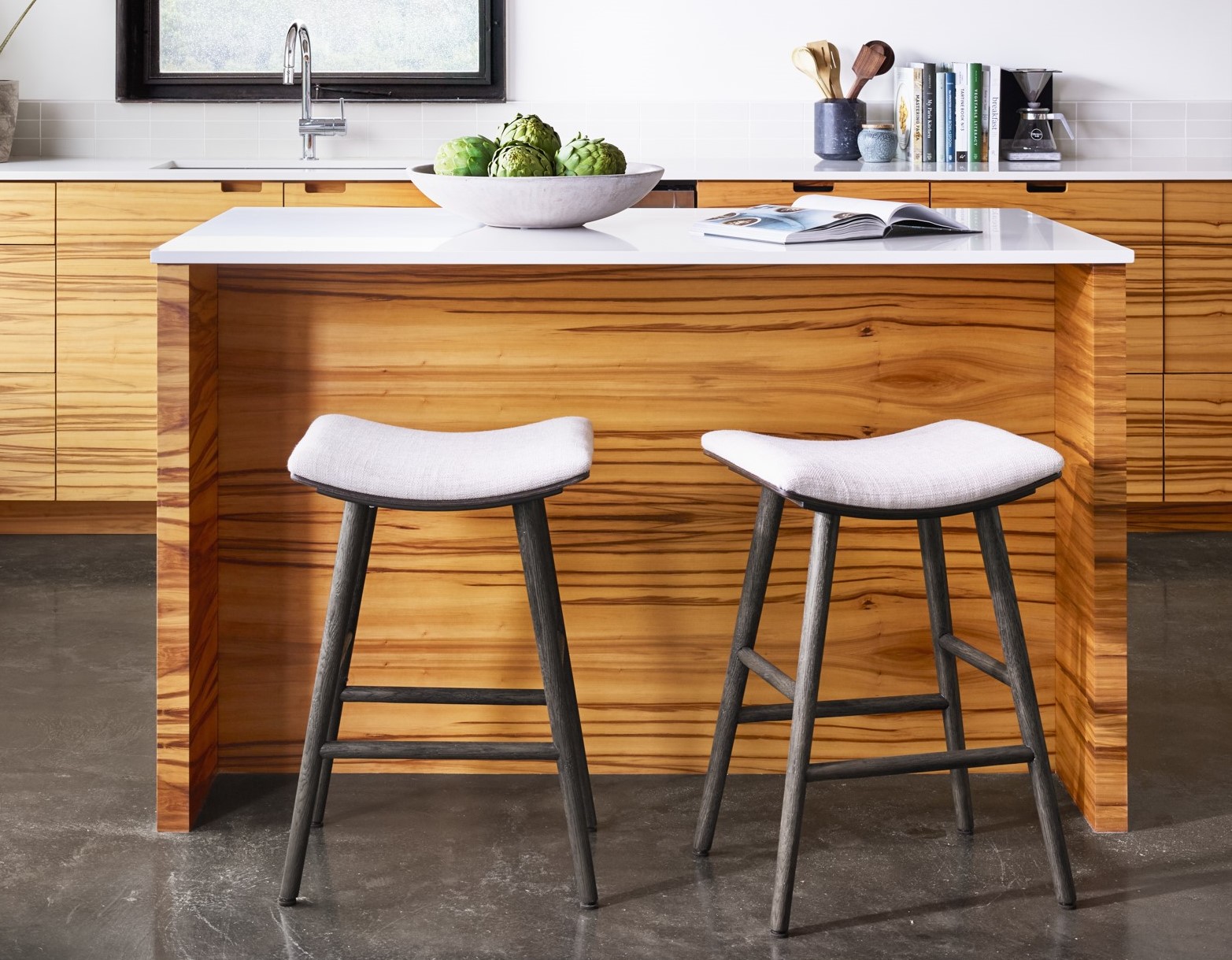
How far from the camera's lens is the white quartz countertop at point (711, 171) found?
12.8 ft

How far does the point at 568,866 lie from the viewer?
2109mm

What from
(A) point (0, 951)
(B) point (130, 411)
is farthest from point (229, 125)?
(A) point (0, 951)

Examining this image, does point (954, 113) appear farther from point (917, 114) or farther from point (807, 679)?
point (807, 679)

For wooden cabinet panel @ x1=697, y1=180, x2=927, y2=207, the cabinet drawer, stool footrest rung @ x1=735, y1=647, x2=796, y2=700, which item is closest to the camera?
stool footrest rung @ x1=735, y1=647, x2=796, y2=700

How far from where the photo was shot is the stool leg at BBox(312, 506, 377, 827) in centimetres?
199

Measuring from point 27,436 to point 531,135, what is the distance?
2277 mm

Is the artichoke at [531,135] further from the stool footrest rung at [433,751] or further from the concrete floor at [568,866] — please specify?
the stool footrest rung at [433,751]

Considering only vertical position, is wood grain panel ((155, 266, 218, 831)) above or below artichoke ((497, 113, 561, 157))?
below

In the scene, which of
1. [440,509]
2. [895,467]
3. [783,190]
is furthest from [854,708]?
[783,190]

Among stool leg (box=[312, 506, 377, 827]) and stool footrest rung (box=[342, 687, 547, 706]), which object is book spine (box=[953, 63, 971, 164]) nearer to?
stool leg (box=[312, 506, 377, 827])

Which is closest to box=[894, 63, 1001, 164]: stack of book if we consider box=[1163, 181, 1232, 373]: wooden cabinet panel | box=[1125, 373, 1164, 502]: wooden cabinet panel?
box=[1163, 181, 1232, 373]: wooden cabinet panel

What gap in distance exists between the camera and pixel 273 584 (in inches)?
93.9

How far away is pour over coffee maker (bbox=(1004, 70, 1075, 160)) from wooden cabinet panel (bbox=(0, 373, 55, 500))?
2930 millimetres

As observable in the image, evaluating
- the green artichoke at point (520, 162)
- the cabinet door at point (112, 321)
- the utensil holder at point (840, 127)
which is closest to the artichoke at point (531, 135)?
the green artichoke at point (520, 162)
